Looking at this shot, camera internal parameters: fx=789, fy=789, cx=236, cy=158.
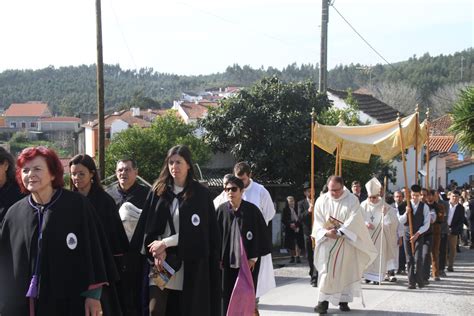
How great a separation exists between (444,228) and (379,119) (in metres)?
23.6

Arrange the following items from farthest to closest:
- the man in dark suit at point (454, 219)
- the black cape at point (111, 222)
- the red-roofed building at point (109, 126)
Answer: the red-roofed building at point (109, 126)
the man in dark suit at point (454, 219)
the black cape at point (111, 222)

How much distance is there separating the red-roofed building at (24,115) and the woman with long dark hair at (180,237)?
11917cm

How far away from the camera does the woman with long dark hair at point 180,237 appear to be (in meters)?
7.04

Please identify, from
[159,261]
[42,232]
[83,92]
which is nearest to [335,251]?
[159,261]

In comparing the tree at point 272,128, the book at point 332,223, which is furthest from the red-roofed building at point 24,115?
the book at point 332,223

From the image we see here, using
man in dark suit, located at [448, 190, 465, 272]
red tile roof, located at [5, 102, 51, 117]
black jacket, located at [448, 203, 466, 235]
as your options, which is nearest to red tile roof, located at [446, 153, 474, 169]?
man in dark suit, located at [448, 190, 465, 272]

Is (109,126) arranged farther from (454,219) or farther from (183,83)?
(183,83)

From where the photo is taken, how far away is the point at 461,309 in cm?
1133

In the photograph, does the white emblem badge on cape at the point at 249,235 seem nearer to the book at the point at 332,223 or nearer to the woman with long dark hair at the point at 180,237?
the woman with long dark hair at the point at 180,237

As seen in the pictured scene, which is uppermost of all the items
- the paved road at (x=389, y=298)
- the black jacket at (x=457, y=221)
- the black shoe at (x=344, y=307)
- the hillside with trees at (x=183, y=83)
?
the hillside with trees at (x=183, y=83)

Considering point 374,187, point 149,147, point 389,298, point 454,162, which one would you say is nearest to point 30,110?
point 454,162

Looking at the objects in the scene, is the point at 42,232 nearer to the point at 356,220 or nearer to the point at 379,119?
the point at 356,220

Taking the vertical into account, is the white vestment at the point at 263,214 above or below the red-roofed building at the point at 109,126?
below

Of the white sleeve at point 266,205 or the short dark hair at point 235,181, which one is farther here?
the white sleeve at point 266,205
